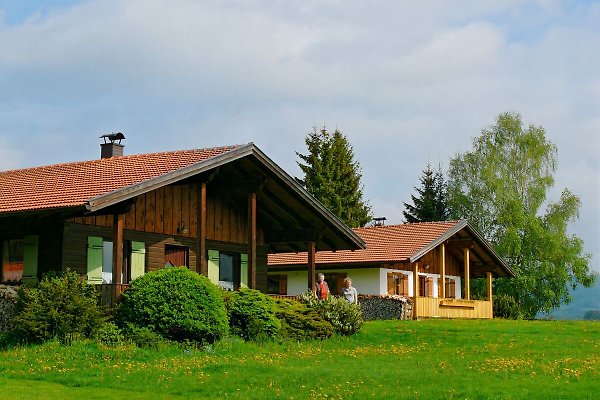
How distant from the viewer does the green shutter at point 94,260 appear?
2631 centimetres

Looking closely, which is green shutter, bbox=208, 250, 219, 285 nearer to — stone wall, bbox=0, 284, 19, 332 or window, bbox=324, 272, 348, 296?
stone wall, bbox=0, 284, 19, 332

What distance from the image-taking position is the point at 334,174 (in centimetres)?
6162

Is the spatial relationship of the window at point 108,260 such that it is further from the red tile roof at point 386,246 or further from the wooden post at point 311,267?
the red tile roof at point 386,246

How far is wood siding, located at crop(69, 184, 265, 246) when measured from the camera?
2759 cm

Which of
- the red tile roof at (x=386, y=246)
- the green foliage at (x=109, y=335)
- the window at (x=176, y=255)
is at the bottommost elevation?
the green foliage at (x=109, y=335)

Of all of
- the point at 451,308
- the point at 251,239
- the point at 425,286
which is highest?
the point at 251,239

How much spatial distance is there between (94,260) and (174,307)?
5.12m

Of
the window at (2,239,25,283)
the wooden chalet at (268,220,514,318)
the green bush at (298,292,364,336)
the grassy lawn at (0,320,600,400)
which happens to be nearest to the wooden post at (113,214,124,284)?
the grassy lawn at (0,320,600,400)

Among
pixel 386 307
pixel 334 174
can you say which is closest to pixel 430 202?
pixel 334 174

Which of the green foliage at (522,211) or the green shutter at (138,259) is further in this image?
the green foliage at (522,211)

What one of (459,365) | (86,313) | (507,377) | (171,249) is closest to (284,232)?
(171,249)

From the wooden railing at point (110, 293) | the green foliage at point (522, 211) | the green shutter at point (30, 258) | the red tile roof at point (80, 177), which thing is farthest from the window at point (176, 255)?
the green foliage at point (522, 211)

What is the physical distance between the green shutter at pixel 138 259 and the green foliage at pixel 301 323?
4.48 meters

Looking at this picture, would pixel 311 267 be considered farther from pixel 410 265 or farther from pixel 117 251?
pixel 410 265
